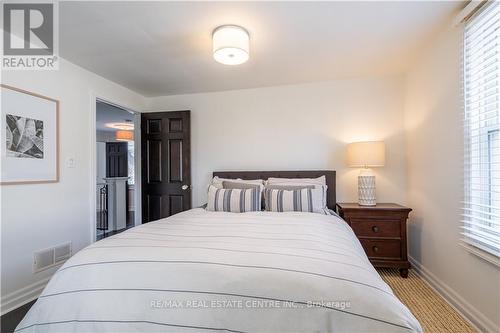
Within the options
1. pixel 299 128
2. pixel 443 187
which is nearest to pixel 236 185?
pixel 299 128

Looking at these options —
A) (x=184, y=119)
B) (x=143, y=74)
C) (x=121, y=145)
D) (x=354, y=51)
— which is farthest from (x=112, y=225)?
(x=354, y=51)

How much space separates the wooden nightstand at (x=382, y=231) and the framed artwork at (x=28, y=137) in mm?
3103

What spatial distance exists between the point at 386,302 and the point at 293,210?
1.52 m

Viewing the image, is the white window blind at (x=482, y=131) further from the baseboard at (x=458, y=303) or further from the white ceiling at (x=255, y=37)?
the baseboard at (x=458, y=303)

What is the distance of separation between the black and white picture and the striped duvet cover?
146 cm

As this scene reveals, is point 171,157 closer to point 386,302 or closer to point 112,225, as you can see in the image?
point 112,225

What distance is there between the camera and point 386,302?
3.33 feet

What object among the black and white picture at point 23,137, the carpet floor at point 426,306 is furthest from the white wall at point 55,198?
the carpet floor at point 426,306

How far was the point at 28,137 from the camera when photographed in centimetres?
228

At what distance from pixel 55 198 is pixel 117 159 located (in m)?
3.55

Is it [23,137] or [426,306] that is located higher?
[23,137]

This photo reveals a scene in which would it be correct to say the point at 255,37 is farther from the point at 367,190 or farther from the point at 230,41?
the point at 367,190

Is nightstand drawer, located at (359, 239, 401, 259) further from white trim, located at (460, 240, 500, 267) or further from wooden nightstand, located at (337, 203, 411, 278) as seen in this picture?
white trim, located at (460, 240, 500, 267)

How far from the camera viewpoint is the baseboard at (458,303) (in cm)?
169
